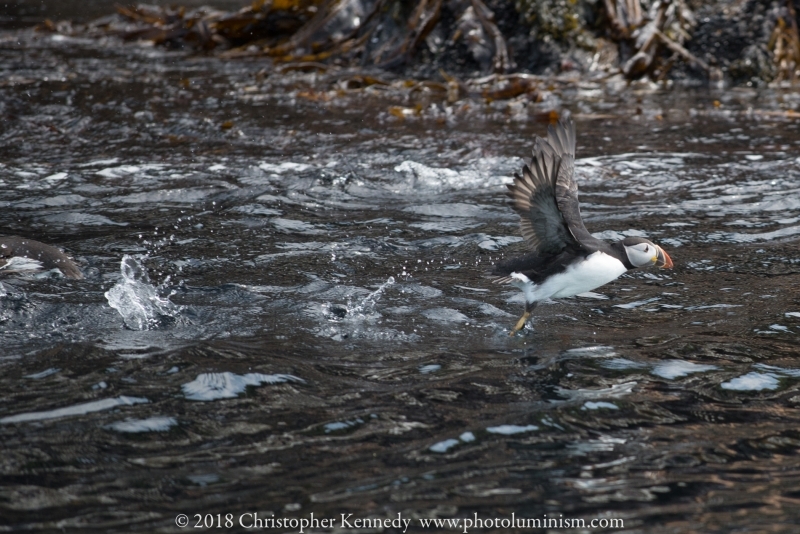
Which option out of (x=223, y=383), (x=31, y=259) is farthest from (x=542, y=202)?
(x=31, y=259)

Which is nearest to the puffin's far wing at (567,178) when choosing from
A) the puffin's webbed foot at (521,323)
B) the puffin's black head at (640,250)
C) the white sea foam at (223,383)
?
the puffin's black head at (640,250)

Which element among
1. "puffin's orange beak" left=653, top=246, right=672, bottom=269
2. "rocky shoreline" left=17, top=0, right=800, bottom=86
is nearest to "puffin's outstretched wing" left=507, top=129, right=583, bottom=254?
"puffin's orange beak" left=653, top=246, right=672, bottom=269

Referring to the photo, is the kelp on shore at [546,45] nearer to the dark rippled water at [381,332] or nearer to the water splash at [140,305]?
the dark rippled water at [381,332]

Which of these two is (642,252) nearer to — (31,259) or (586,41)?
(31,259)

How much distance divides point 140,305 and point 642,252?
286 cm

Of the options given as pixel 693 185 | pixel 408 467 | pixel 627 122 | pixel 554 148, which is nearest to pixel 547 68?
pixel 627 122

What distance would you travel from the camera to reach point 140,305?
4984mm

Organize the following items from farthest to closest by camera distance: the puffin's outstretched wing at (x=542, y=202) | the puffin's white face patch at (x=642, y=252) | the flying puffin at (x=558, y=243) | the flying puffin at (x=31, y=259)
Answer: the flying puffin at (x=31, y=259) → the puffin's white face patch at (x=642, y=252) → the flying puffin at (x=558, y=243) → the puffin's outstretched wing at (x=542, y=202)

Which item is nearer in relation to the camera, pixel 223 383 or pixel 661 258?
pixel 223 383

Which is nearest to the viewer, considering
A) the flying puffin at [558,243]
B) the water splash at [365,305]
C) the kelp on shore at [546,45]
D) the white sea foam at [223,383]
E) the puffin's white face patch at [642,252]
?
the white sea foam at [223,383]

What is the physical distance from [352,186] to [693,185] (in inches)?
117

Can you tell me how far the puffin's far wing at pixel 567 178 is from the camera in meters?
4.87

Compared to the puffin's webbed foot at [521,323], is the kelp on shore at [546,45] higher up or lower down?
higher up

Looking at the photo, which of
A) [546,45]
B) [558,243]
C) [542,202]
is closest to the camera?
[542,202]
